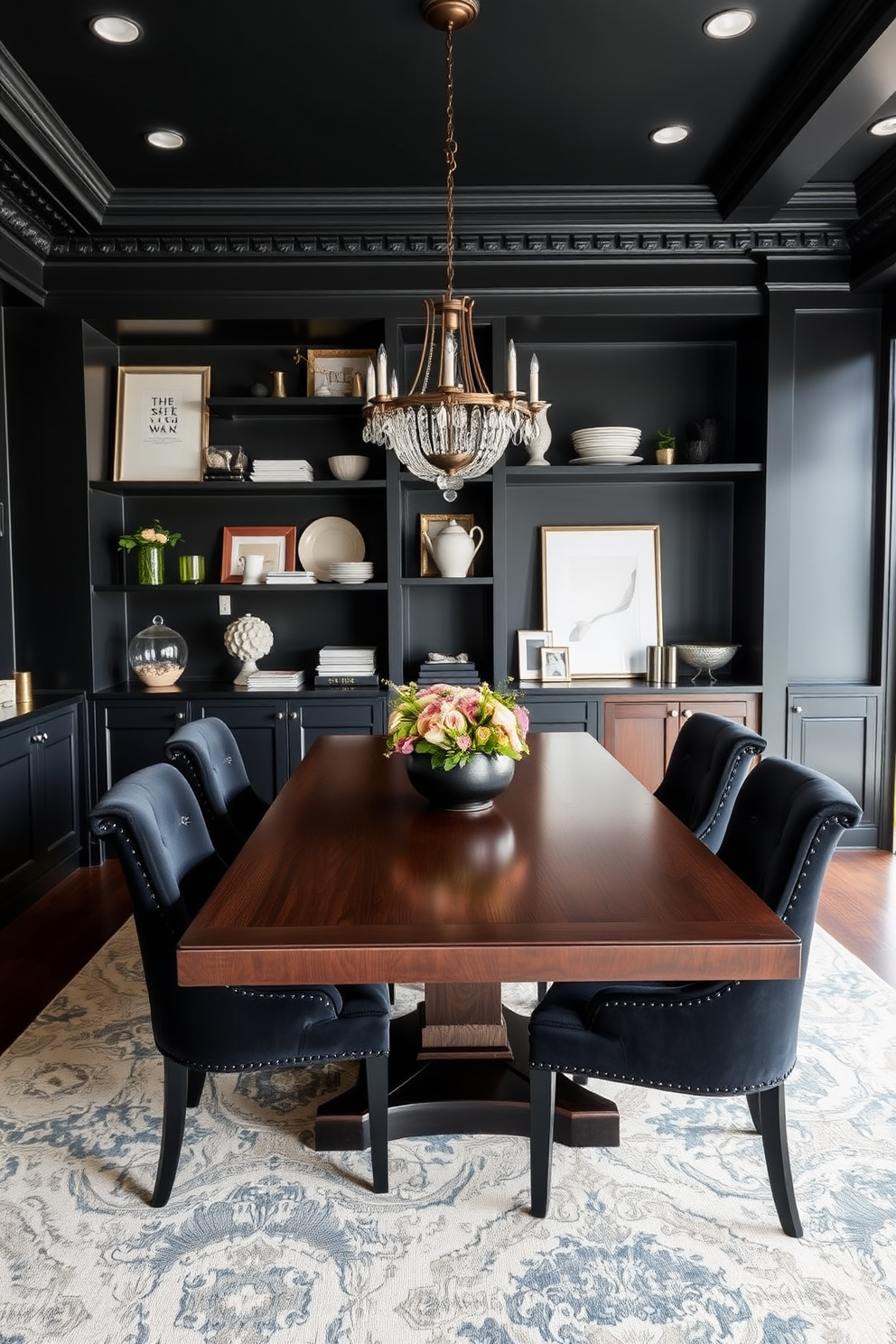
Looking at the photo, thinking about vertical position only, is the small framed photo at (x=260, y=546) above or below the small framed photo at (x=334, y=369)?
below

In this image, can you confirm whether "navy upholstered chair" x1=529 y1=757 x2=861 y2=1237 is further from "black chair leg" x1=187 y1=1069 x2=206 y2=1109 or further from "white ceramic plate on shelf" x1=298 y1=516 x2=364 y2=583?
"white ceramic plate on shelf" x1=298 y1=516 x2=364 y2=583

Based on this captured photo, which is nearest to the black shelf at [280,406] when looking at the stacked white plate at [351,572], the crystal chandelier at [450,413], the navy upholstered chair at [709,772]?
the stacked white plate at [351,572]

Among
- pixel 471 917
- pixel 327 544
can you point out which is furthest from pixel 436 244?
pixel 471 917

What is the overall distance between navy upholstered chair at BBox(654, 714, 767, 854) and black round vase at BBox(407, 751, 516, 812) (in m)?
0.56

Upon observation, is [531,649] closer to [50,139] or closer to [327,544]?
[327,544]

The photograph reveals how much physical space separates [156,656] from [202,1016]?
2.87m

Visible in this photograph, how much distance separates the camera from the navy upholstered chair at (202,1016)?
191cm

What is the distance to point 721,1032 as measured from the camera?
1813 millimetres

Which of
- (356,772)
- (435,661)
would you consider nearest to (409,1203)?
(356,772)

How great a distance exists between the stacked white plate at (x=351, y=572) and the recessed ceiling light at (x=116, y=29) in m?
2.20

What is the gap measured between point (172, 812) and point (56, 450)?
281 cm

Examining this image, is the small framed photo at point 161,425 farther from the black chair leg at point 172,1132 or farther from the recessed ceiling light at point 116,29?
the black chair leg at point 172,1132

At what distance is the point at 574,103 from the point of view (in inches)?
132

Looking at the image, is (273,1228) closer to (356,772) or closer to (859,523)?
(356,772)
